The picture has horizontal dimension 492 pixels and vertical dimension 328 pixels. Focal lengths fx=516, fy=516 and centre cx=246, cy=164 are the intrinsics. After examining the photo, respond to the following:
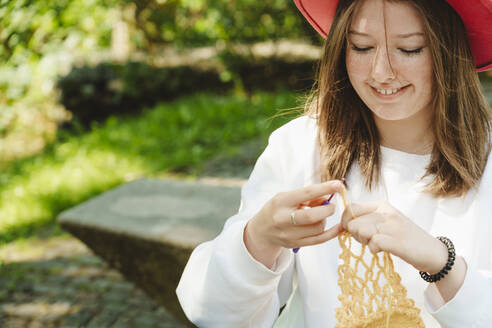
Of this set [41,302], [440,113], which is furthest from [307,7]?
[41,302]

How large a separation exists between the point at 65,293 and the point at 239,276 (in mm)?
2749

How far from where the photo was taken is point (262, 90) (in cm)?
909

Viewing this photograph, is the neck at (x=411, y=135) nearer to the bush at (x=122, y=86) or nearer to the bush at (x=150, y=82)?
the bush at (x=150, y=82)

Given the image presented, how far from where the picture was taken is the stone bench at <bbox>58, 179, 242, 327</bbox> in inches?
107

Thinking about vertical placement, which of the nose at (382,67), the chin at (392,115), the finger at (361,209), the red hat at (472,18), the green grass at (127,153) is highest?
the red hat at (472,18)

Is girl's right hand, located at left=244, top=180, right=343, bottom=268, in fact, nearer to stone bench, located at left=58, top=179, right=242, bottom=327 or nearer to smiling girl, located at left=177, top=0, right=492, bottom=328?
smiling girl, located at left=177, top=0, right=492, bottom=328

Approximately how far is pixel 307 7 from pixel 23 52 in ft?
8.90

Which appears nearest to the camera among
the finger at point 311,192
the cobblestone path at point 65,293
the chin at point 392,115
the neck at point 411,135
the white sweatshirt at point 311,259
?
the finger at point 311,192

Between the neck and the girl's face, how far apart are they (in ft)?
0.35

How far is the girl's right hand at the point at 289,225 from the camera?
1.28 m

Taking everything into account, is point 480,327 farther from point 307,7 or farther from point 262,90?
point 262,90

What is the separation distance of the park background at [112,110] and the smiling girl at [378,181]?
0.47m

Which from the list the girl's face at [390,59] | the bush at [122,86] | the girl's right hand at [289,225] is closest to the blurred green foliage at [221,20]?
the bush at [122,86]

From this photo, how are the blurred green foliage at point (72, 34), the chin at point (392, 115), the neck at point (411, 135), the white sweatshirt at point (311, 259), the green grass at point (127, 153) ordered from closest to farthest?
1. the white sweatshirt at point (311, 259)
2. the chin at point (392, 115)
3. the neck at point (411, 135)
4. the blurred green foliage at point (72, 34)
5. the green grass at point (127, 153)
